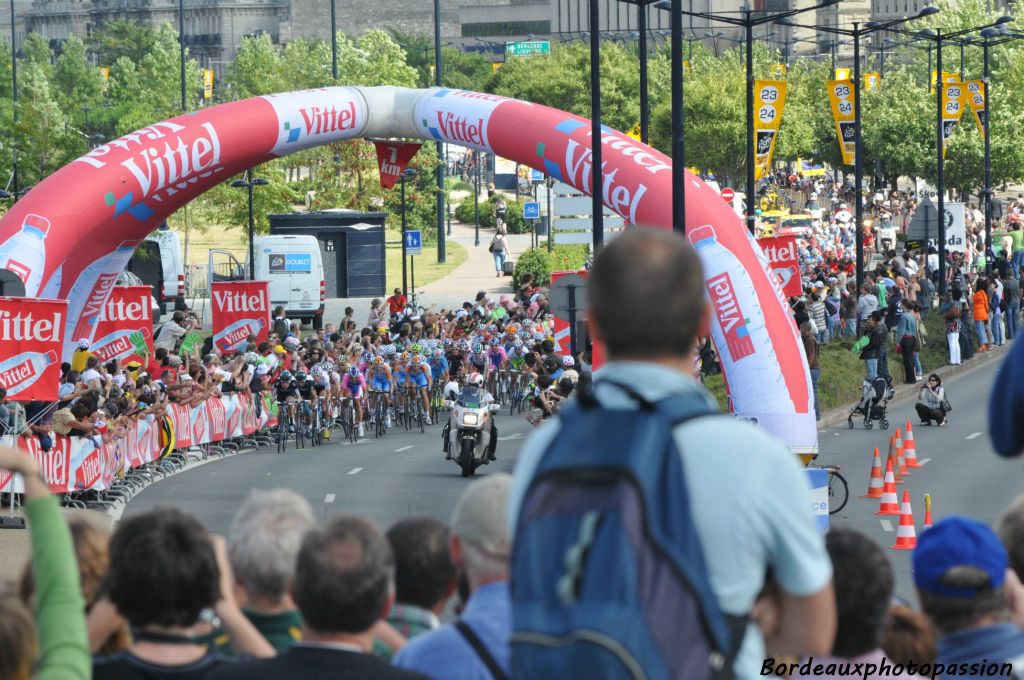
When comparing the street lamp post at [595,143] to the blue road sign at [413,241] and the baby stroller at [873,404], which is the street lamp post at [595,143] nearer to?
the baby stroller at [873,404]

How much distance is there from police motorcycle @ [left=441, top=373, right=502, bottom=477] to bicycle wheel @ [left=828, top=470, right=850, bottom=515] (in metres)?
5.17

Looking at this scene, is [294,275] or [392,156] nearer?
[392,156]

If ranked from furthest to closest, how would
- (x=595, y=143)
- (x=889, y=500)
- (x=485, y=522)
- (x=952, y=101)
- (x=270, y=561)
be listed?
1. (x=952, y=101)
2. (x=595, y=143)
3. (x=889, y=500)
4. (x=270, y=561)
5. (x=485, y=522)

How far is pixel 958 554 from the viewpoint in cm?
441

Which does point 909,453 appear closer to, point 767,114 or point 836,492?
point 836,492

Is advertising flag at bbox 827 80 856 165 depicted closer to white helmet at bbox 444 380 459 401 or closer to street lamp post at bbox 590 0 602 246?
street lamp post at bbox 590 0 602 246

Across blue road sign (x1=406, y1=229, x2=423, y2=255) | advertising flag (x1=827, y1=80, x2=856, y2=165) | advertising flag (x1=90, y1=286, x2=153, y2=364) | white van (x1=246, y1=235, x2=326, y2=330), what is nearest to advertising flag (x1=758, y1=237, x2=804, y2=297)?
advertising flag (x1=90, y1=286, x2=153, y2=364)

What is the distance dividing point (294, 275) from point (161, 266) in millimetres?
4377

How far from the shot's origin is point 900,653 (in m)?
4.75

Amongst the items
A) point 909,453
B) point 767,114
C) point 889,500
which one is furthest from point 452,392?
point 767,114

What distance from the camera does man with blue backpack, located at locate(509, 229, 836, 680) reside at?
10.8ft

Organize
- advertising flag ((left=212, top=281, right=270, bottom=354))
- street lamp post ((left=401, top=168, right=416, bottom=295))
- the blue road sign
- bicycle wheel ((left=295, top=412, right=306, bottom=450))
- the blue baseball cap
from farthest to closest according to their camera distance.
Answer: the blue road sign, street lamp post ((left=401, top=168, right=416, bottom=295)), advertising flag ((left=212, top=281, right=270, bottom=354)), bicycle wheel ((left=295, top=412, right=306, bottom=450)), the blue baseball cap

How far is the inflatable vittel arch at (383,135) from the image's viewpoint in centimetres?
1953

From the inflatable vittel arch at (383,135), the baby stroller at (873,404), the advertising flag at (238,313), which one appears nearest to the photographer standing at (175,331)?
the advertising flag at (238,313)
